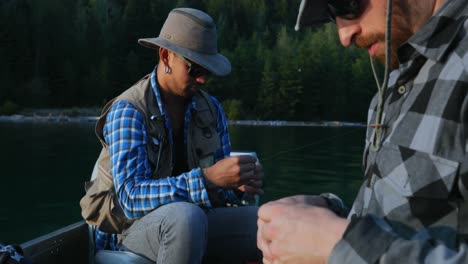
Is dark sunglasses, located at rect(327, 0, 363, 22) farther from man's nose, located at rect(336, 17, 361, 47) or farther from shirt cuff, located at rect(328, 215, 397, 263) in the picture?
shirt cuff, located at rect(328, 215, 397, 263)

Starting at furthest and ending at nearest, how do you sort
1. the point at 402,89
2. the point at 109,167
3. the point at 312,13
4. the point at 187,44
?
the point at 187,44 → the point at 109,167 → the point at 312,13 → the point at 402,89

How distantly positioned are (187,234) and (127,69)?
6586 cm

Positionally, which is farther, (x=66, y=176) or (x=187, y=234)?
(x=66, y=176)

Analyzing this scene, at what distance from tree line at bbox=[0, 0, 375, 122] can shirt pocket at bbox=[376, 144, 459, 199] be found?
58.6 m

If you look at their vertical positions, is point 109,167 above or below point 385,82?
below

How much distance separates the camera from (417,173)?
Result: 0.93 meters

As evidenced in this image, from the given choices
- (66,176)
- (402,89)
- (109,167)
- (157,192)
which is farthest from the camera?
(66,176)

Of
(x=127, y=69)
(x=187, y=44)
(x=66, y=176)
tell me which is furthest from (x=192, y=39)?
(x=127, y=69)

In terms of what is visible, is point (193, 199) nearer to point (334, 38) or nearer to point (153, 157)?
point (153, 157)

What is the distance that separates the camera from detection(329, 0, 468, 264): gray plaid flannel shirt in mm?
878

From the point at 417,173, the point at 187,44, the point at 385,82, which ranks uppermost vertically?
the point at 385,82

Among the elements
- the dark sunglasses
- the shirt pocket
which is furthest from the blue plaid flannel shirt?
the shirt pocket

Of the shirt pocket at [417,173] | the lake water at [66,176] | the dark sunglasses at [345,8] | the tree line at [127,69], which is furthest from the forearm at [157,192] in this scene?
the tree line at [127,69]

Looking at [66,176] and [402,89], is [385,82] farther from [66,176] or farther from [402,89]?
[66,176]
